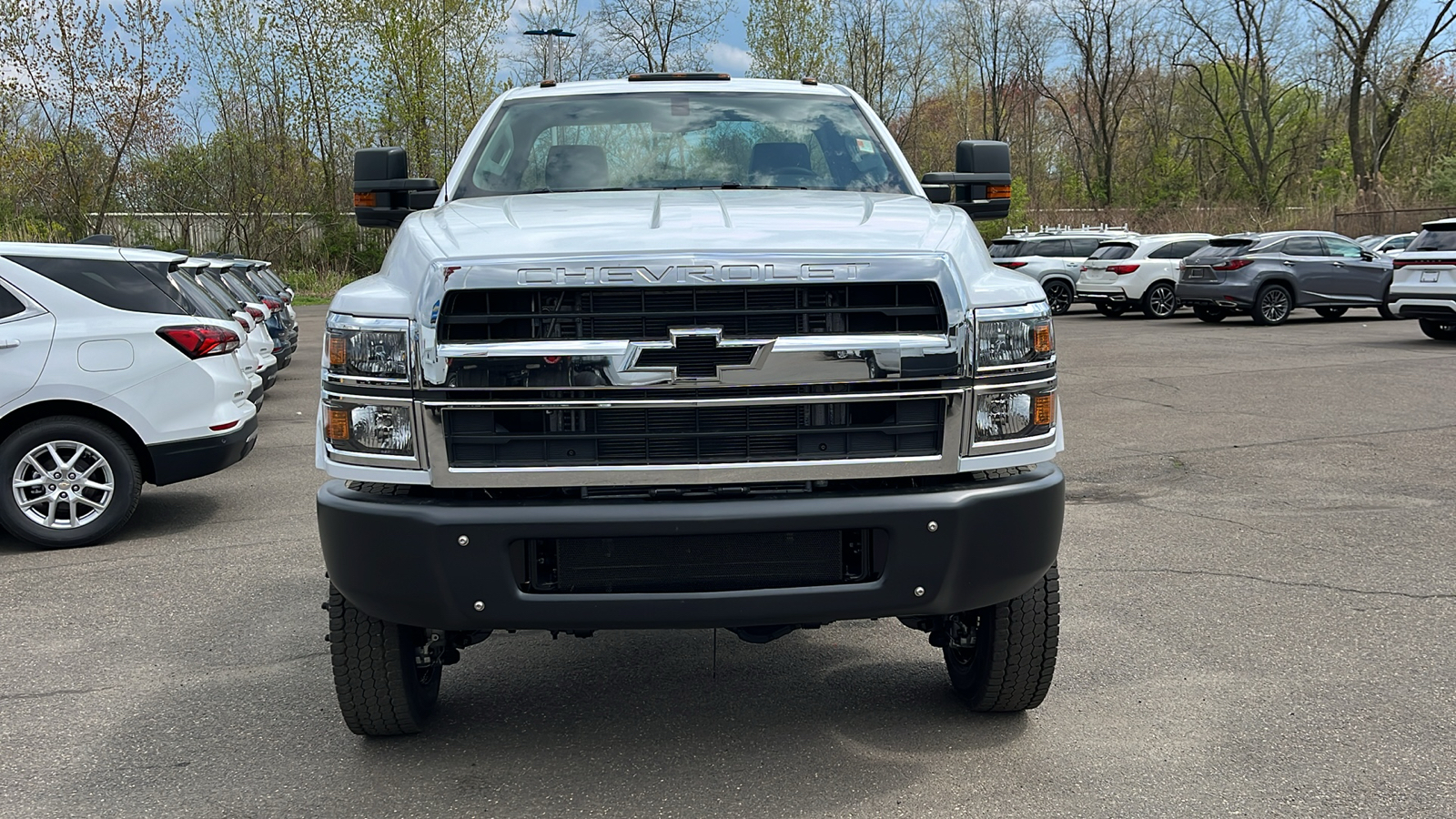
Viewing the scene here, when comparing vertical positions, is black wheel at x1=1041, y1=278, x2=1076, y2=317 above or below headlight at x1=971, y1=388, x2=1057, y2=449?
below

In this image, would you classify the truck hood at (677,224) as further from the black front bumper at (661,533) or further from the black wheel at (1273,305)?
the black wheel at (1273,305)

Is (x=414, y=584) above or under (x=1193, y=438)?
above

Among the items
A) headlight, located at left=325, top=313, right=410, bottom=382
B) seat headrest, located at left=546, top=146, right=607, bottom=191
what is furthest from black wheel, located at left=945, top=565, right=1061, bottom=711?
seat headrest, located at left=546, top=146, right=607, bottom=191

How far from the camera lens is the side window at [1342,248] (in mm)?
22453

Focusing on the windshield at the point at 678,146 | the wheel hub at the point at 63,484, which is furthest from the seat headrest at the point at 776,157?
the wheel hub at the point at 63,484

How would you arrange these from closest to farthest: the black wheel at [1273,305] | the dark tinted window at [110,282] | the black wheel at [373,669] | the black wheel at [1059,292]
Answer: the black wheel at [373,669] → the dark tinted window at [110,282] → the black wheel at [1273,305] → the black wheel at [1059,292]

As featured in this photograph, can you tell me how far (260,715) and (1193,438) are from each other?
7.77 meters

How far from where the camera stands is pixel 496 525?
3178 mm

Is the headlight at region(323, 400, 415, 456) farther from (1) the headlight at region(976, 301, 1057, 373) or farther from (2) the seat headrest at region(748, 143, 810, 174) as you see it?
(2) the seat headrest at region(748, 143, 810, 174)

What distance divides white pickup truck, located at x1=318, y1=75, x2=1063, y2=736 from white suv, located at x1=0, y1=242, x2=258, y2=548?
432 centimetres

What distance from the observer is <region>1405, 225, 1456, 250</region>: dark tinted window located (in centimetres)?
1616

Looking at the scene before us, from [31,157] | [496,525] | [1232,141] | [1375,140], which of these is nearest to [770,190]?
[496,525]

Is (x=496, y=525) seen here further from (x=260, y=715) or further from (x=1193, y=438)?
(x=1193, y=438)

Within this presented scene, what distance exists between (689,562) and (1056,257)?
25.8 meters
